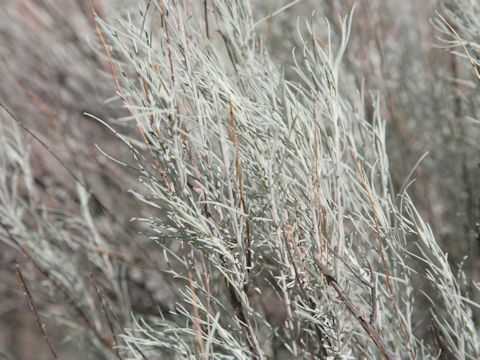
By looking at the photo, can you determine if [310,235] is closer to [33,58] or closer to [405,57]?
[405,57]

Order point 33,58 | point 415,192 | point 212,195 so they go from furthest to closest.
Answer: point 33,58
point 415,192
point 212,195

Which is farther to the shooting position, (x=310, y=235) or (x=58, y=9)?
(x=58, y=9)

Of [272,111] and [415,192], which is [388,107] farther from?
[272,111]

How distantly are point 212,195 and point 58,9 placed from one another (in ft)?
4.56

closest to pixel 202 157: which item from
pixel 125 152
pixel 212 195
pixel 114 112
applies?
pixel 212 195

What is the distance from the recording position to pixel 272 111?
824mm

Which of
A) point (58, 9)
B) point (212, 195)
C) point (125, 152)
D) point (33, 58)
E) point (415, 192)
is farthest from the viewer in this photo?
point (125, 152)

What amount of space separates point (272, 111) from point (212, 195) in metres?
0.20

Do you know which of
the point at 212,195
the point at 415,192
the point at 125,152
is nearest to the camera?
the point at 212,195

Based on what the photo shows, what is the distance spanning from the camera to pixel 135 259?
1726 millimetres

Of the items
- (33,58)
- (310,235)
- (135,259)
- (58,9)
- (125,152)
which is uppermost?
(58,9)

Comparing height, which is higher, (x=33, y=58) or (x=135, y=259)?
(x=33, y=58)

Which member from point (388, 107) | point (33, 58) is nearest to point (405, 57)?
point (388, 107)

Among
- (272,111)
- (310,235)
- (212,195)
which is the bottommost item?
(310,235)
